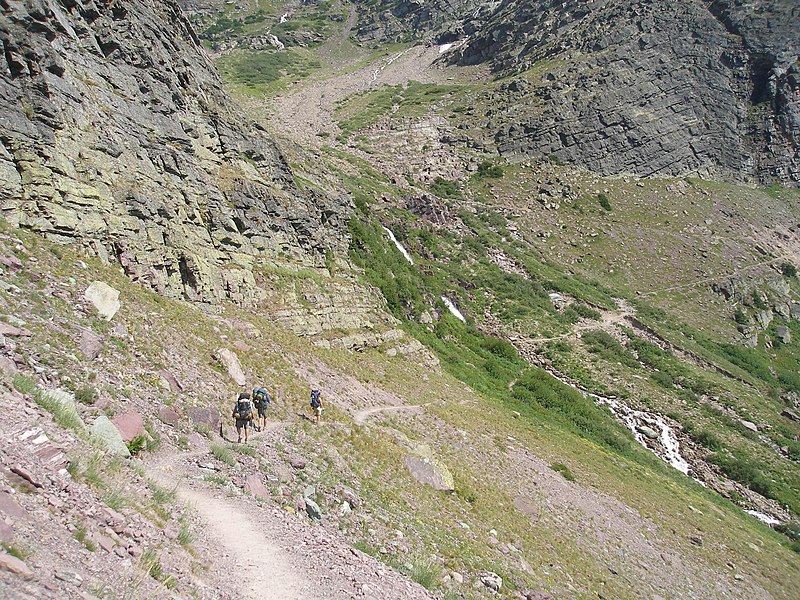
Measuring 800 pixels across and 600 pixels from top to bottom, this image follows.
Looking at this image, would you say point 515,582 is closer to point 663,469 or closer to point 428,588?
point 428,588

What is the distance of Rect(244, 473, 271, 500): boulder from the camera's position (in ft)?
28.7

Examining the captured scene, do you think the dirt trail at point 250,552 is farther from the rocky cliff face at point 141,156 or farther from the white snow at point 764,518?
the white snow at point 764,518

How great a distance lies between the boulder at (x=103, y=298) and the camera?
11.5 metres

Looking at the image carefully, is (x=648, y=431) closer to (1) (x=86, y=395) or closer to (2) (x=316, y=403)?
(2) (x=316, y=403)

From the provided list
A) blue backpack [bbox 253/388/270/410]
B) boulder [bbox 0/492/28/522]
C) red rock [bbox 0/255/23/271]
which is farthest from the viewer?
blue backpack [bbox 253/388/270/410]

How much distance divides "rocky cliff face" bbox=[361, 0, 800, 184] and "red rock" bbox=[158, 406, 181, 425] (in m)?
65.4

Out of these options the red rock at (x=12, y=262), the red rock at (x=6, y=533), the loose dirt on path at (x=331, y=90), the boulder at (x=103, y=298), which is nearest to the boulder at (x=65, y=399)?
the red rock at (x=6, y=533)

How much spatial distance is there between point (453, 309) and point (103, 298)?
2621 centimetres

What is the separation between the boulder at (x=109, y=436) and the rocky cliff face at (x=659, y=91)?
67220 mm

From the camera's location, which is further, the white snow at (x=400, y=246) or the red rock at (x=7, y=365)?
the white snow at (x=400, y=246)

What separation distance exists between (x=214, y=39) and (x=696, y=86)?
127056 millimetres

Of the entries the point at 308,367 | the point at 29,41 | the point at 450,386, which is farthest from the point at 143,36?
the point at 450,386

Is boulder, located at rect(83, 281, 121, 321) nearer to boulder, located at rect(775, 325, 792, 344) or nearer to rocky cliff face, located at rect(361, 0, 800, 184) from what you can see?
boulder, located at rect(775, 325, 792, 344)

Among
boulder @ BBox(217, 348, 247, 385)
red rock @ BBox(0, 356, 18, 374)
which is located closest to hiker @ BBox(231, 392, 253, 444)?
boulder @ BBox(217, 348, 247, 385)
